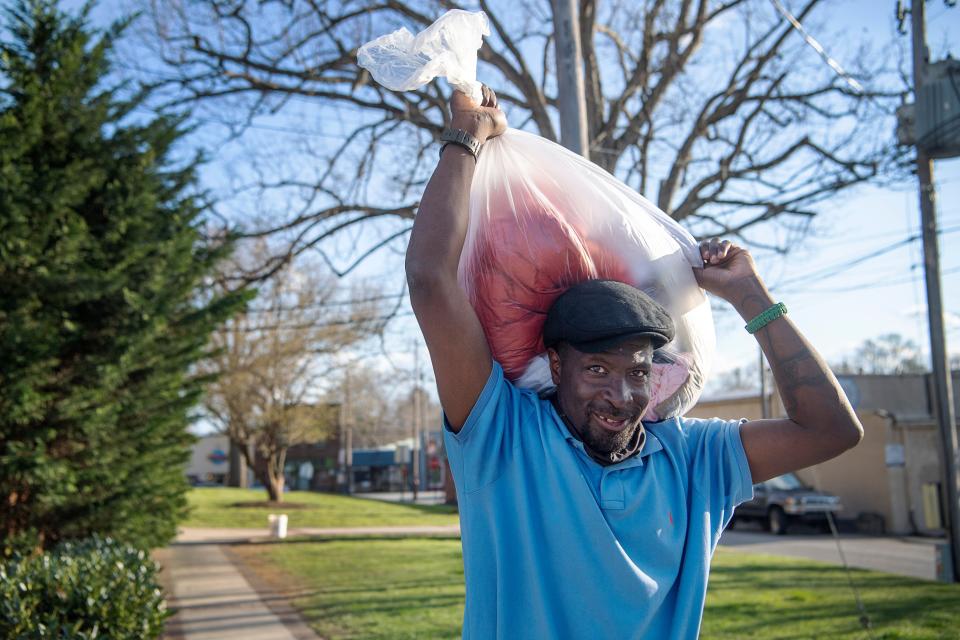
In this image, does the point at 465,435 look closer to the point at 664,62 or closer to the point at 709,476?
the point at 709,476

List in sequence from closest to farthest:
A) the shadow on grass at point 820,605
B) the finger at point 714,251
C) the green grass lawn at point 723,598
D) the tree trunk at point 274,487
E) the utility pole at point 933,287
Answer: the finger at point 714,251 < the shadow on grass at point 820,605 < the green grass lawn at point 723,598 < the utility pole at point 933,287 < the tree trunk at point 274,487

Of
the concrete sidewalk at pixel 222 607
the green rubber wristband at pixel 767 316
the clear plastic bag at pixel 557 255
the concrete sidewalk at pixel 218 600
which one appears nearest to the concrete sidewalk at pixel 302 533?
the concrete sidewalk at pixel 218 600

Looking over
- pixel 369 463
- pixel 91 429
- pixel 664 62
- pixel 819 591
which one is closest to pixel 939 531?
pixel 819 591

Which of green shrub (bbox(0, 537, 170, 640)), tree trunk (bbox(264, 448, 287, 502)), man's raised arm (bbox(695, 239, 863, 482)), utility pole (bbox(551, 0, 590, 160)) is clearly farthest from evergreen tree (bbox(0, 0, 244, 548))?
tree trunk (bbox(264, 448, 287, 502))

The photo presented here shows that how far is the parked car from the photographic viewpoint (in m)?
19.5

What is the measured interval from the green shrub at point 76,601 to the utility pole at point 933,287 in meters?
10.0

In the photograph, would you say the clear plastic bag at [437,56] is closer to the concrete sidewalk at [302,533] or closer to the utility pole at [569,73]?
the utility pole at [569,73]

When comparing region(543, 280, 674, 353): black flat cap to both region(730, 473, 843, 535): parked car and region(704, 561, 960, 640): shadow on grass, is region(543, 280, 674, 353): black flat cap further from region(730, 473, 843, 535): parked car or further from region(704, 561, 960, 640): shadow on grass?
region(730, 473, 843, 535): parked car

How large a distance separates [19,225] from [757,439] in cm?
655

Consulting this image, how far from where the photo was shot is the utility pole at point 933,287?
1062 centimetres

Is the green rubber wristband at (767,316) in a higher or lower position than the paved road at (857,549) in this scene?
higher

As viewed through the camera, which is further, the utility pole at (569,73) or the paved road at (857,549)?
the paved road at (857,549)

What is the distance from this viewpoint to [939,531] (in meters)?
19.6

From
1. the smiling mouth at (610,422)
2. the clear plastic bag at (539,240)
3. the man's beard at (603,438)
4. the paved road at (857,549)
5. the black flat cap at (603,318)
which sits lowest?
the paved road at (857,549)
